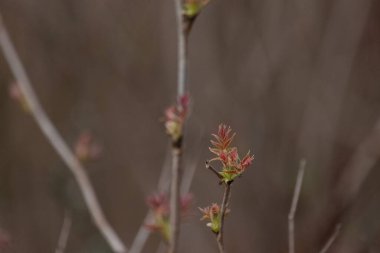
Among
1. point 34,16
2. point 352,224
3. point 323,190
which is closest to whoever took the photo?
point 352,224

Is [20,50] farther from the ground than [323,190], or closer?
farther from the ground

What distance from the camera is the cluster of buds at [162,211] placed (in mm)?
1182

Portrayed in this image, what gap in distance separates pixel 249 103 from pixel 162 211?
1847mm

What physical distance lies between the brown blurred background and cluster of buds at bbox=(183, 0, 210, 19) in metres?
1.26

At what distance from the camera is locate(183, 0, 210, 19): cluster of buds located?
42.3 inches

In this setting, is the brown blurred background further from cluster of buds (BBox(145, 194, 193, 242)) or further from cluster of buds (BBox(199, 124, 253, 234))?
cluster of buds (BBox(199, 124, 253, 234))

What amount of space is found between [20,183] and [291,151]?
1.79 meters

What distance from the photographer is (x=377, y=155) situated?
270cm

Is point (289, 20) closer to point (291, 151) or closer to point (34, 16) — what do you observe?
point (291, 151)

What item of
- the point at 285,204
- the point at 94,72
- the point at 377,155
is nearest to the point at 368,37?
the point at 377,155

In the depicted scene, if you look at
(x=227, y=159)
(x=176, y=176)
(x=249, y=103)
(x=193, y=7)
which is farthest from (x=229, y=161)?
(x=249, y=103)

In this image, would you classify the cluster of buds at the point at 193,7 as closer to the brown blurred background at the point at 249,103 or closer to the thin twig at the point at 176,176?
the thin twig at the point at 176,176

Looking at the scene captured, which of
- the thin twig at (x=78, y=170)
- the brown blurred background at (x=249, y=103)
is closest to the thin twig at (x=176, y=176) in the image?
the thin twig at (x=78, y=170)

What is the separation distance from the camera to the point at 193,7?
1.08 m
